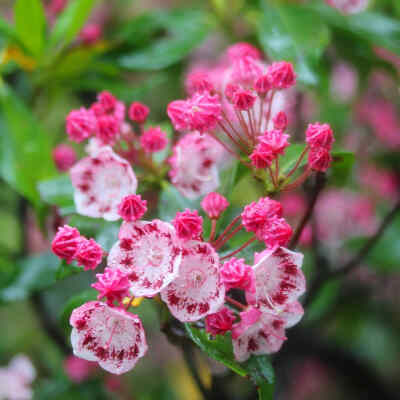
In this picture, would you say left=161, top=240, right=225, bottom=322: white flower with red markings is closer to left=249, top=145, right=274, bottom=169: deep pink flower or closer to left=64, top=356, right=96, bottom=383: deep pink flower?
left=249, top=145, right=274, bottom=169: deep pink flower

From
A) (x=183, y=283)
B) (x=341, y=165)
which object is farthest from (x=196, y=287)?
(x=341, y=165)

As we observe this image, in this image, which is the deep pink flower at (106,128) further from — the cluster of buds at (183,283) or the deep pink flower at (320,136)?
the deep pink flower at (320,136)

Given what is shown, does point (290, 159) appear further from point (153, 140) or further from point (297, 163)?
point (153, 140)

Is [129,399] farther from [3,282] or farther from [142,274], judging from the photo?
[142,274]

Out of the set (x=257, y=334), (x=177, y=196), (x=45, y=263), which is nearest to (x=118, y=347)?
(x=257, y=334)

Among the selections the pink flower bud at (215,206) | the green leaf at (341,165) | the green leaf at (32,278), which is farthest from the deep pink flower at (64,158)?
the green leaf at (341,165)

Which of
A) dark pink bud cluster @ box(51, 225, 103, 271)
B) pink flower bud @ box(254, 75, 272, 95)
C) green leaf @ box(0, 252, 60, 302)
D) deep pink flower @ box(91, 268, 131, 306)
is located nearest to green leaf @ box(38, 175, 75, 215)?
green leaf @ box(0, 252, 60, 302)

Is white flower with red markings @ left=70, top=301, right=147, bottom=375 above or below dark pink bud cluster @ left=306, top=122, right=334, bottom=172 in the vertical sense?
below
